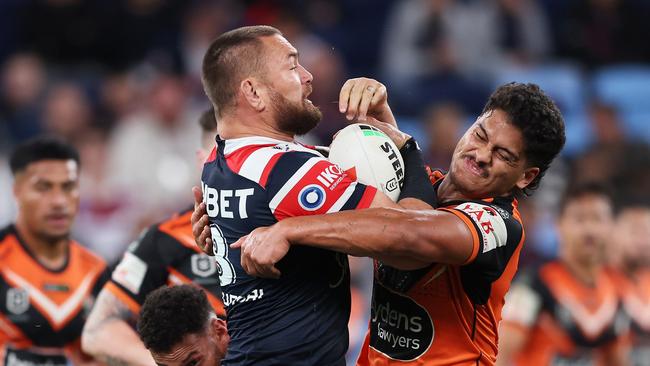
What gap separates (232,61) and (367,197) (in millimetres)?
777

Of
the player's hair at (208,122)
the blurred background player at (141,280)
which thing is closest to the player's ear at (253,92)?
the blurred background player at (141,280)

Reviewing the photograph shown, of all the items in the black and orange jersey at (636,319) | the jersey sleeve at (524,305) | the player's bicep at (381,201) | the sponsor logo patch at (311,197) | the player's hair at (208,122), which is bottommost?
the black and orange jersey at (636,319)

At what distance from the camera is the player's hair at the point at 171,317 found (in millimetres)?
4551

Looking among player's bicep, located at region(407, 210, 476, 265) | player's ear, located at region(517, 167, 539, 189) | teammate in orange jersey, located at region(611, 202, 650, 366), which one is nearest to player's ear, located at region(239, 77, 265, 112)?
player's bicep, located at region(407, 210, 476, 265)

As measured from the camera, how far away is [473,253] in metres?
4.34

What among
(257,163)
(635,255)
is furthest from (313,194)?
(635,255)

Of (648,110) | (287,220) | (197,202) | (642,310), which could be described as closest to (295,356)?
(287,220)

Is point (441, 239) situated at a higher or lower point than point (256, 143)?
lower

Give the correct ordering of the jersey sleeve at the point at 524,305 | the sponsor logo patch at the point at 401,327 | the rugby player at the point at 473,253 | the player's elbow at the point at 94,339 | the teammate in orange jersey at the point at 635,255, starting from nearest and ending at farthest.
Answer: the rugby player at the point at 473,253
the sponsor logo patch at the point at 401,327
the player's elbow at the point at 94,339
the jersey sleeve at the point at 524,305
the teammate in orange jersey at the point at 635,255

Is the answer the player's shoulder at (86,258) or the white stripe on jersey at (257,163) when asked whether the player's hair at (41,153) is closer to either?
the player's shoulder at (86,258)

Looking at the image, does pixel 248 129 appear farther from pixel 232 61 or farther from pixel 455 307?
pixel 455 307

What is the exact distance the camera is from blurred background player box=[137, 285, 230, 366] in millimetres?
4559

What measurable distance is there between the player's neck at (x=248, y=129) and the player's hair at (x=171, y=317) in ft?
2.24

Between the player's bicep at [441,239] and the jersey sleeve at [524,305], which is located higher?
the player's bicep at [441,239]
